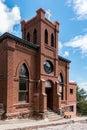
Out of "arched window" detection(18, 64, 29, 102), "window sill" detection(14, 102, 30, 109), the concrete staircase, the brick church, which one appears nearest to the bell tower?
the brick church

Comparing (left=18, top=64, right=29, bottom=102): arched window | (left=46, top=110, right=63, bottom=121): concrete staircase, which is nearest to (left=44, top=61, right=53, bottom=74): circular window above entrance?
(left=18, top=64, right=29, bottom=102): arched window

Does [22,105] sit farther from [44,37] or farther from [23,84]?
[44,37]

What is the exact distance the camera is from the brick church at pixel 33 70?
18.3 metres

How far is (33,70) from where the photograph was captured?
70.4 ft

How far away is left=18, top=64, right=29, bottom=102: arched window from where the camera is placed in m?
19.8

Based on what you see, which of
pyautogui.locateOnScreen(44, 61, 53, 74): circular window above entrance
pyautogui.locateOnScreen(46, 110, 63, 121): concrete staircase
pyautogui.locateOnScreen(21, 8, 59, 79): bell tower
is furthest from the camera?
pyautogui.locateOnScreen(44, 61, 53, 74): circular window above entrance

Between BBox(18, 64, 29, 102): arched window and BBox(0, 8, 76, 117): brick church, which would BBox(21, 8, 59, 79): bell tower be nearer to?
BBox(0, 8, 76, 117): brick church

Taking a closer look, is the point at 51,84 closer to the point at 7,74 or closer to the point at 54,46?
the point at 54,46

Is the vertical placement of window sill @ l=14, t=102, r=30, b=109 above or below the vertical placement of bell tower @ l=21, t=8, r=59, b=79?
below

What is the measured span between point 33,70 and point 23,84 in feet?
6.89

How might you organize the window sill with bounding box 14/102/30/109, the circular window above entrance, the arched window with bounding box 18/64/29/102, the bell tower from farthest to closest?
the circular window above entrance, the bell tower, the arched window with bounding box 18/64/29/102, the window sill with bounding box 14/102/30/109

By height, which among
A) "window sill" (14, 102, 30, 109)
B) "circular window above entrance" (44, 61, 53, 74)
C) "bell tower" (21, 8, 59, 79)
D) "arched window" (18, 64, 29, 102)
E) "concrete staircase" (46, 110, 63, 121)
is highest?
"bell tower" (21, 8, 59, 79)

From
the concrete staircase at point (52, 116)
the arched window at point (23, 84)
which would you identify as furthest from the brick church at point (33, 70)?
the concrete staircase at point (52, 116)

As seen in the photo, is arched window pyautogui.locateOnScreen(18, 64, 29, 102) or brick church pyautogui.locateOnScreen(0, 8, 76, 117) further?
arched window pyautogui.locateOnScreen(18, 64, 29, 102)
